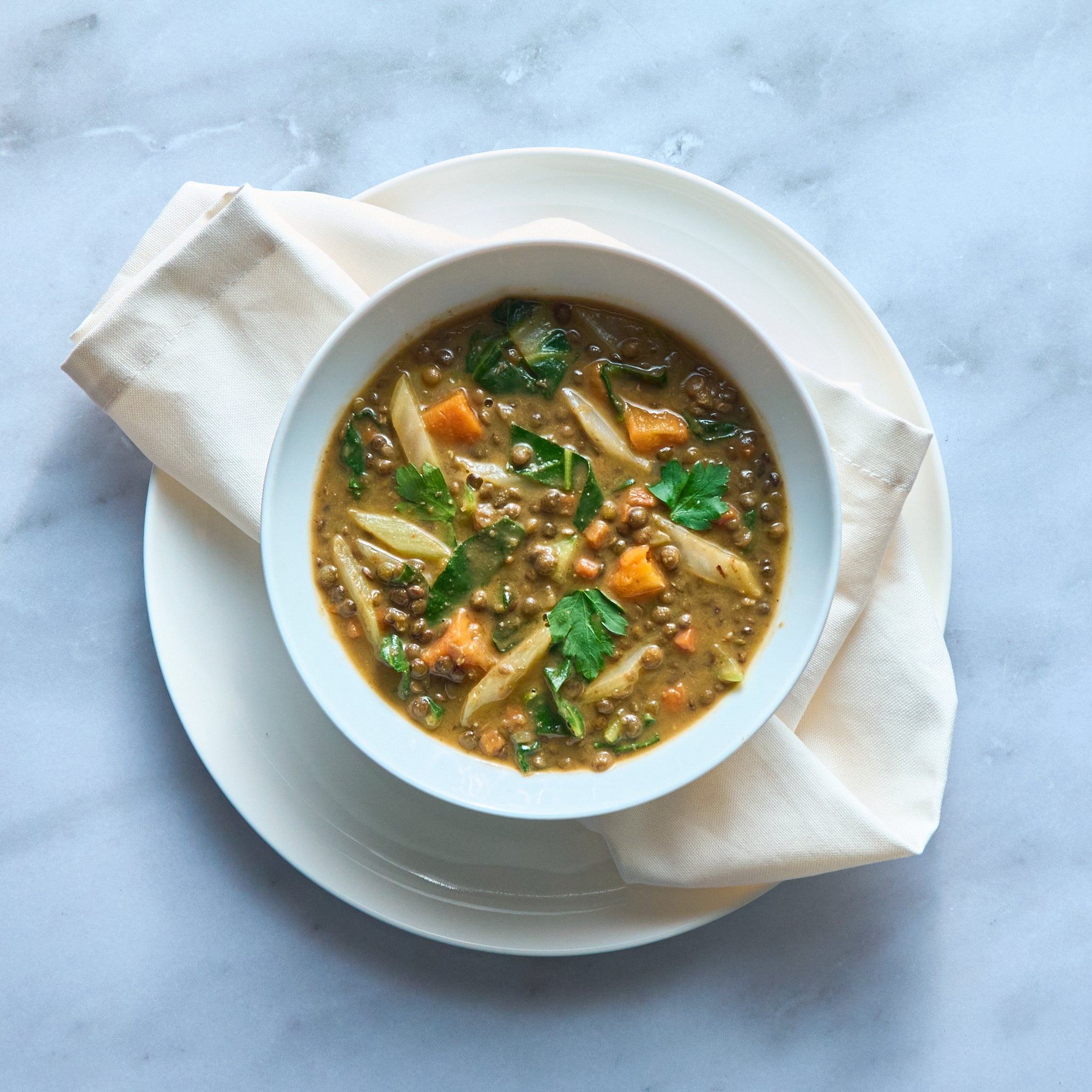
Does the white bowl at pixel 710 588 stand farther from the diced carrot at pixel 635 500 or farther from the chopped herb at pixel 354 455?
the diced carrot at pixel 635 500

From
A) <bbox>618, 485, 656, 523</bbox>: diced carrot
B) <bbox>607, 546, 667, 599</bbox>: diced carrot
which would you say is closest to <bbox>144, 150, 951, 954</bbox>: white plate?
<bbox>618, 485, 656, 523</bbox>: diced carrot

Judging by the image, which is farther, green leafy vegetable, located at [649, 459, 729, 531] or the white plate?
the white plate

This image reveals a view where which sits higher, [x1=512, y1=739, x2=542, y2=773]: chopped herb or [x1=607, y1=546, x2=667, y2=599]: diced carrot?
[x1=607, y1=546, x2=667, y2=599]: diced carrot

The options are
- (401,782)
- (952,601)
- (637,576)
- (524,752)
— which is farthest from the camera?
(952,601)

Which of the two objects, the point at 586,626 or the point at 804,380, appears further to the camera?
the point at 804,380

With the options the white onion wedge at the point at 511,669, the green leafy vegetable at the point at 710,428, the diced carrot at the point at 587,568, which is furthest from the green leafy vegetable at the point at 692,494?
the white onion wedge at the point at 511,669

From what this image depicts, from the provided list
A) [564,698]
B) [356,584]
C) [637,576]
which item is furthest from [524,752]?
[356,584]

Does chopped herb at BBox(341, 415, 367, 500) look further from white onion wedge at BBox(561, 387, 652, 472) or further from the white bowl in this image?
white onion wedge at BBox(561, 387, 652, 472)

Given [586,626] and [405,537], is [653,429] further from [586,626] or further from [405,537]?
[405,537]
